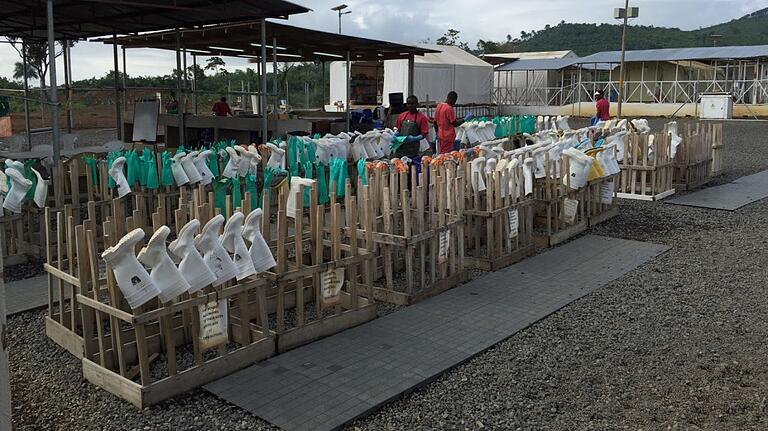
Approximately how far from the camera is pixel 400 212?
23.6ft

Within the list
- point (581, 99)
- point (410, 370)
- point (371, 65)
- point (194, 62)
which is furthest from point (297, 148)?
point (581, 99)

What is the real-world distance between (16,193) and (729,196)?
1197 cm

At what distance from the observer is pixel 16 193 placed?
7672 mm

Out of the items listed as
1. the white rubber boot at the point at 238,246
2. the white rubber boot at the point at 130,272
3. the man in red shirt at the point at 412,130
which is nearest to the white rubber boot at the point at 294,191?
the white rubber boot at the point at 238,246

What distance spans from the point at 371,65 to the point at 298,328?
3450cm

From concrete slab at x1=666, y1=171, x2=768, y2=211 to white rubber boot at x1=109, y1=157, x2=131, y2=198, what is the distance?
924cm

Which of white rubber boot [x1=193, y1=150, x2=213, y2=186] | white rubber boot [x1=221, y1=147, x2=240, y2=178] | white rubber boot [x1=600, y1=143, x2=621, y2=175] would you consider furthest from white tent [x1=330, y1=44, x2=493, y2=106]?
white rubber boot [x1=193, y1=150, x2=213, y2=186]

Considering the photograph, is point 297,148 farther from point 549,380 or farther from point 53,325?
point 549,380

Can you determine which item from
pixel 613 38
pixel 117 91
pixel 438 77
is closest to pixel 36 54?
pixel 117 91

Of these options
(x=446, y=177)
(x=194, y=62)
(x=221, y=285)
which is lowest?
(x=221, y=285)

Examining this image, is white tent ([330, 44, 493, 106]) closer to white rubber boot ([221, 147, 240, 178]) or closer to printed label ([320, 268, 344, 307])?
white rubber boot ([221, 147, 240, 178])

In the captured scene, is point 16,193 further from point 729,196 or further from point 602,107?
point 602,107

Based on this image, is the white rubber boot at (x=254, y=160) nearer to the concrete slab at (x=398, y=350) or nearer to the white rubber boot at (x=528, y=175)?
the white rubber boot at (x=528, y=175)

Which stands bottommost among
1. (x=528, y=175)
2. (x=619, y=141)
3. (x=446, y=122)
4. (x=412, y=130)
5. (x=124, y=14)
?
(x=528, y=175)
